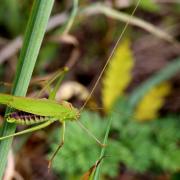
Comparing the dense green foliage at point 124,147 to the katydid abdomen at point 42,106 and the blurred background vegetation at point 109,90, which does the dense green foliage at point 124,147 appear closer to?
the blurred background vegetation at point 109,90

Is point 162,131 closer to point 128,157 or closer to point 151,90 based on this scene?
point 128,157

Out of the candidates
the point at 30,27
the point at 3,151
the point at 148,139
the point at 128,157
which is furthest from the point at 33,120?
the point at 148,139

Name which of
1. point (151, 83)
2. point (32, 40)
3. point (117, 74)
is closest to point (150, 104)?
point (151, 83)

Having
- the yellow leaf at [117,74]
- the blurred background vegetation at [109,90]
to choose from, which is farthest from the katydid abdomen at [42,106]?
the yellow leaf at [117,74]

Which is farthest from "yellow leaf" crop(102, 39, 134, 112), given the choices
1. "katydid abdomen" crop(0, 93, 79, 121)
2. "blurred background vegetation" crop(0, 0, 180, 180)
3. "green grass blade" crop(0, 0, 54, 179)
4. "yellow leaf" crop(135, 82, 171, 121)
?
"green grass blade" crop(0, 0, 54, 179)

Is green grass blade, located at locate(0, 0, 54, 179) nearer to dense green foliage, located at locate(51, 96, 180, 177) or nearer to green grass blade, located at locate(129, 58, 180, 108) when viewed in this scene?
dense green foliage, located at locate(51, 96, 180, 177)
